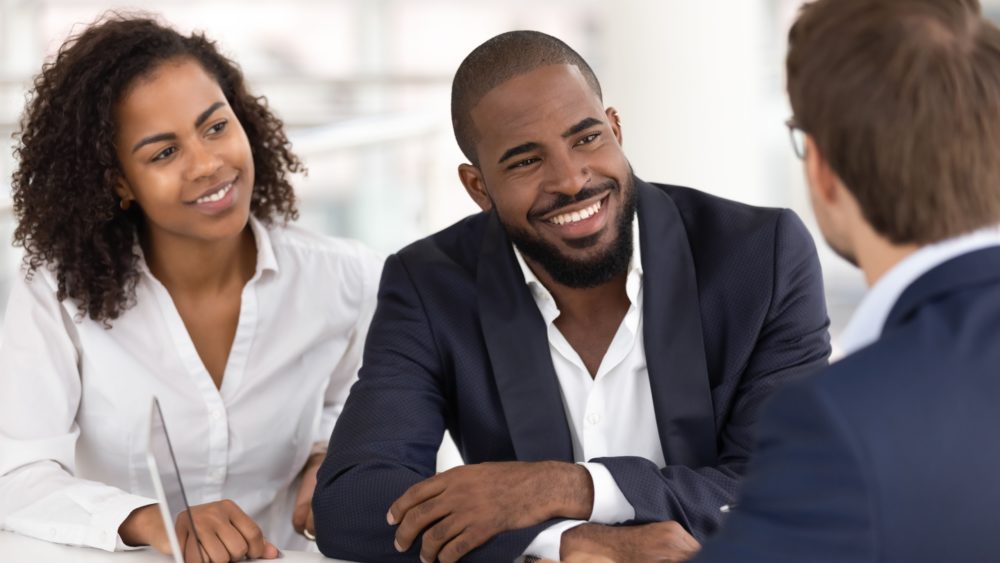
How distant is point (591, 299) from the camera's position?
2078mm

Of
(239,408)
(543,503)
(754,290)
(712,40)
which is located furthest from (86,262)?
(712,40)

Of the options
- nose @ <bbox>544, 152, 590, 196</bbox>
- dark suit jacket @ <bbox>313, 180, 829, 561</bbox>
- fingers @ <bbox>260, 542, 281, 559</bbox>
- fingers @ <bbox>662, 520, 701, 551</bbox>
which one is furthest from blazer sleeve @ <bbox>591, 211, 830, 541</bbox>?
fingers @ <bbox>260, 542, 281, 559</bbox>

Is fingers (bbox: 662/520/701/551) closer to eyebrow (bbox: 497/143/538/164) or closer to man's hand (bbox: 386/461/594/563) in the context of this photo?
man's hand (bbox: 386/461/594/563)

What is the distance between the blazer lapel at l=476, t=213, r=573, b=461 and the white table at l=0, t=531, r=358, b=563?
403mm

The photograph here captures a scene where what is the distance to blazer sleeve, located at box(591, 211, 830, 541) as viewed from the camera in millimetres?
1798

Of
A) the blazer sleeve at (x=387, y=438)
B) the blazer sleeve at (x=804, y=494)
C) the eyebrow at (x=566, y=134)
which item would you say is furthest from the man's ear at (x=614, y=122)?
the blazer sleeve at (x=804, y=494)

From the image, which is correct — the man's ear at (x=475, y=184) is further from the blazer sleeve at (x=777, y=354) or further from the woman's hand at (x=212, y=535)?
the woman's hand at (x=212, y=535)

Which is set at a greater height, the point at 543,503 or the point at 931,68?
the point at 931,68

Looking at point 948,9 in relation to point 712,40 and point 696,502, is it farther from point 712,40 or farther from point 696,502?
point 712,40

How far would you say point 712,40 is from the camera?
13.0 feet

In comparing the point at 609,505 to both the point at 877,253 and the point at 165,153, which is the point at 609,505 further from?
the point at 165,153

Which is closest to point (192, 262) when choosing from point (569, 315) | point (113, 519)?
point (113, 519)

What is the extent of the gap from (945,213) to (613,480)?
2.39 ft

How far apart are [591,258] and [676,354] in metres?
0.21
